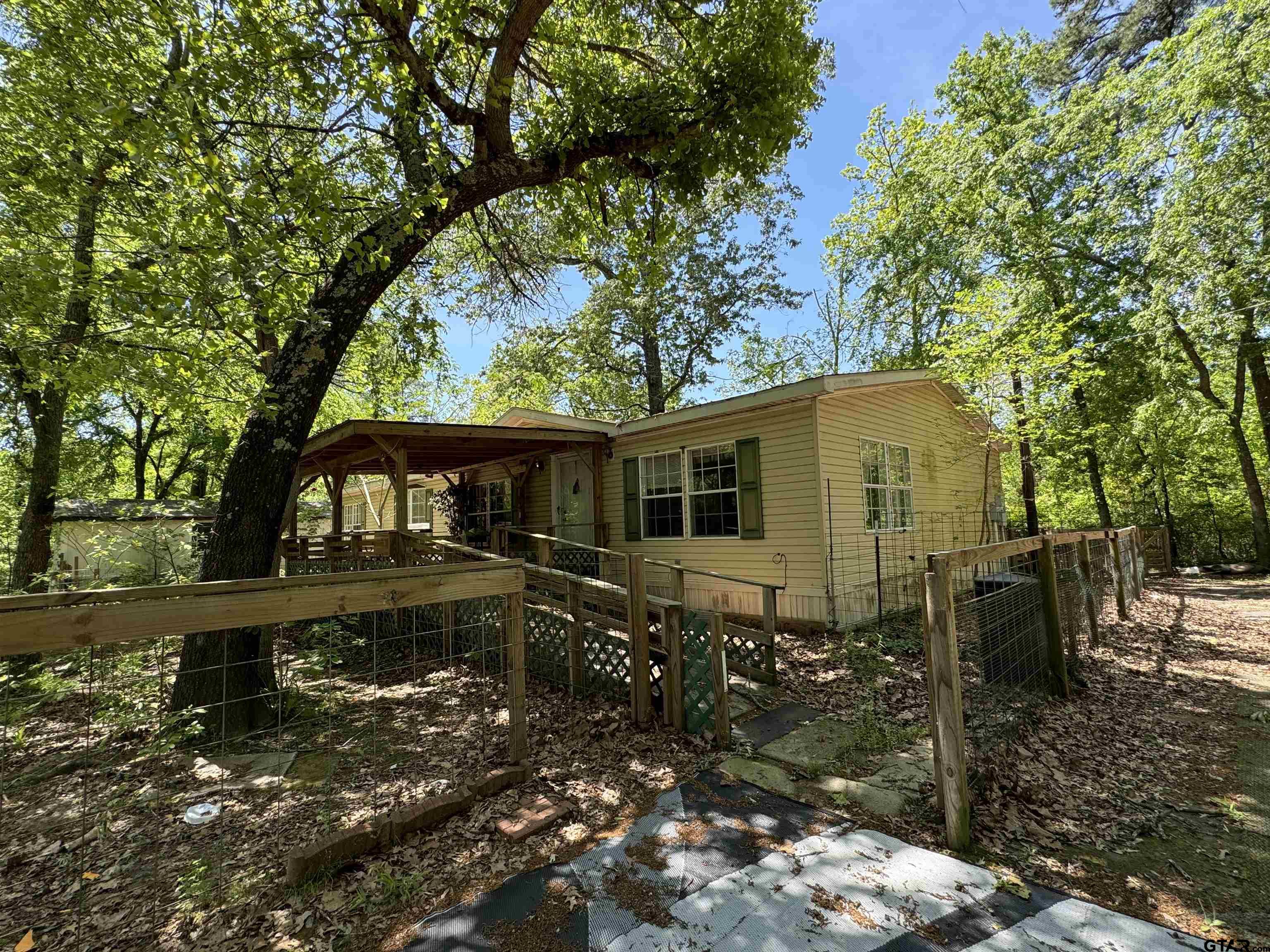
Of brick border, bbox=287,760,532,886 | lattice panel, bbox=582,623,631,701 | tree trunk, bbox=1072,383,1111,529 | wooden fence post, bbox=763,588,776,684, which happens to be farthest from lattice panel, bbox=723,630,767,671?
tree trunk, bbox=1072,383,1111,529

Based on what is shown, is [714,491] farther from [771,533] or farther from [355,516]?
[355,516]

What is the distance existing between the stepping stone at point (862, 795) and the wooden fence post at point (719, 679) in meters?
0.73

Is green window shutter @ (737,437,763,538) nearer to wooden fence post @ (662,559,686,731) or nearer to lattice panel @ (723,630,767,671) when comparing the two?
lattice panel @ (723,630,767,671)

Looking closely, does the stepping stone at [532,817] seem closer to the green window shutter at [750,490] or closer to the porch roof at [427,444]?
the porch roof at [427,444]

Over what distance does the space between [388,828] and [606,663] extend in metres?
2.41

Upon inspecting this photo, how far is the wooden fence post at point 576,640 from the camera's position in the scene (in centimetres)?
522

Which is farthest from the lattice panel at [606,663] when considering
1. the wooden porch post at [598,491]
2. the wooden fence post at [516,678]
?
the wooden porch post at [598,491]

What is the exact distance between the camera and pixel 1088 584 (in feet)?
20.5

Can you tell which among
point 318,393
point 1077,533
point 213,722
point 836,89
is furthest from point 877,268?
point 213,722

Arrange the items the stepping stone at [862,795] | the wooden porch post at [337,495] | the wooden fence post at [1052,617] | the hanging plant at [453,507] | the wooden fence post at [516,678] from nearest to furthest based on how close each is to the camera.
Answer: the stepping stone at [862,795] → the wooden fence post at [516,678] → the wooden fence post at [1052,617] → the wooden porch post at [337,495] → the hanging plant at [453,507]

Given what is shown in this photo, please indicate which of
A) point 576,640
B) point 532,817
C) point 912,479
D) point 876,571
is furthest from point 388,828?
point 912,479

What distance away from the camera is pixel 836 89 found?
28.3 feet

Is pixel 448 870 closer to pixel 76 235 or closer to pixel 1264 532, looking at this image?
pixel 76 235

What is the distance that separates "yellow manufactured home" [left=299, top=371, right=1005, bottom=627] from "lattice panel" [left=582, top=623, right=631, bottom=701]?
2410 millimetres
